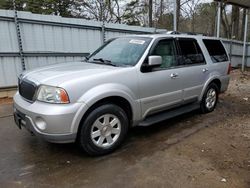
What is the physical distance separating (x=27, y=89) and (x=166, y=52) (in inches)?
98.7

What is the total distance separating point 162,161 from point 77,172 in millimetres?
1196

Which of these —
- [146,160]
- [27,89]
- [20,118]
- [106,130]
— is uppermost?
[27,89]

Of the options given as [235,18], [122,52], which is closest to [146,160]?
[122,52]

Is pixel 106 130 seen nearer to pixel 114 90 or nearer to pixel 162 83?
pixel 114 90

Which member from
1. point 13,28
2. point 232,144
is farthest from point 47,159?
point 13,28

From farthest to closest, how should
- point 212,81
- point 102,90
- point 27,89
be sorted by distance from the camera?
point 212,81
point 27,89
point 102,90

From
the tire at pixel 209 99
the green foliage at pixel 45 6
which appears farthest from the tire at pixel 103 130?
the green foliage at pixel 45 6

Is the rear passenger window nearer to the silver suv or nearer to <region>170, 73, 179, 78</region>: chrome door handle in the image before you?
the silver suv

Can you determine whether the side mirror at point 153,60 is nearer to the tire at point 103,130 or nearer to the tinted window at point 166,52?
the tinted window at point 166,52

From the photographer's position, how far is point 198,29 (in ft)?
78.2

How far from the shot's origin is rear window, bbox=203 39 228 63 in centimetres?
566

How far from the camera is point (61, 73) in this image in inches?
141

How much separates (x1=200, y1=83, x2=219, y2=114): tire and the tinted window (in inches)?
56.9

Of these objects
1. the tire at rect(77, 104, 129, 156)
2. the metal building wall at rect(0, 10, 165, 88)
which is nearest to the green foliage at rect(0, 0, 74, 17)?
the metal building wall at rect(0, 10, 165, 88)
